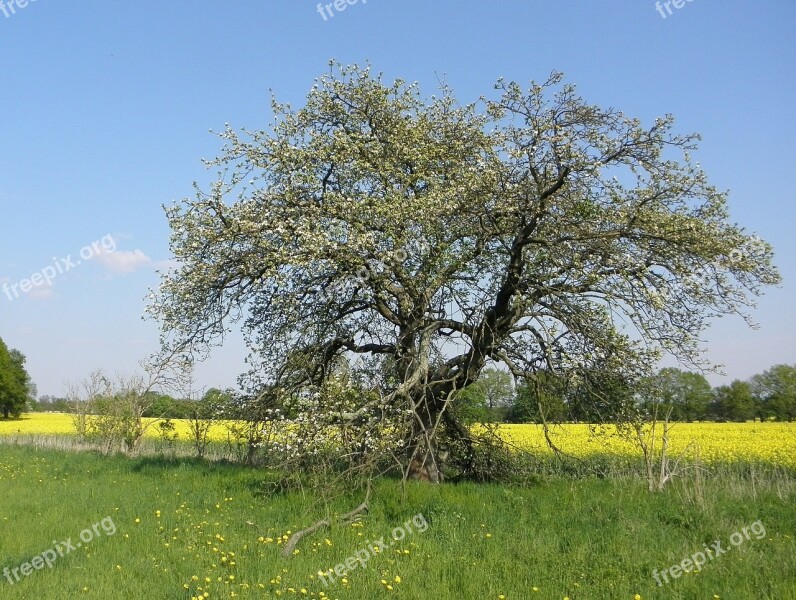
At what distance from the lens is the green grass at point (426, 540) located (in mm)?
8562

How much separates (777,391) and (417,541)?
65.8 metres

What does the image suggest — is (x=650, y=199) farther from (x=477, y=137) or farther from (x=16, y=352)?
(x=16, y=352)

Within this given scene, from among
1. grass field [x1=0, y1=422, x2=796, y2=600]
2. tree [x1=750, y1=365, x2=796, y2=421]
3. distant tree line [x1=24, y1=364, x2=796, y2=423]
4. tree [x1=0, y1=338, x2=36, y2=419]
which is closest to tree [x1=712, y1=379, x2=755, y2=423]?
tree [x1=750, y1=365, x2=796, y2=421]

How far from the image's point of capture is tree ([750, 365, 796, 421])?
58.7 meters

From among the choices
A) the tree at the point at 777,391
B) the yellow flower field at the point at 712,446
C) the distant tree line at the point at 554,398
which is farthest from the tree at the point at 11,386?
the tree at the point at 777,391

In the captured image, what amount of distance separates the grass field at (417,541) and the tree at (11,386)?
248 feet

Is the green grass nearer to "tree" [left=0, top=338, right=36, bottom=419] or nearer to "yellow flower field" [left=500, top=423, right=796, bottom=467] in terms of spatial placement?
"yellow flower field" [left=500, top=423, right=796, bottom=467]

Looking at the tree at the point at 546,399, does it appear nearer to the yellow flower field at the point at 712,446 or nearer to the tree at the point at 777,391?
→ the yellow flower field at the point at 712,446

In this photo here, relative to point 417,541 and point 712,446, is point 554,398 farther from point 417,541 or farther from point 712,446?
point 712,446

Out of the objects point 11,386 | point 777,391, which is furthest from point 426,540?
point 11,386

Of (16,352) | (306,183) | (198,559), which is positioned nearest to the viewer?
(198,559)

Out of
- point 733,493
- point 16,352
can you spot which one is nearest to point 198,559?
point 733,493

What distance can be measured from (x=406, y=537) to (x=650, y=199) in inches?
344

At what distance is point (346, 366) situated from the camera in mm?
17453
